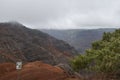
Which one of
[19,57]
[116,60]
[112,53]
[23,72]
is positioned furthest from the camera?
[19,57]

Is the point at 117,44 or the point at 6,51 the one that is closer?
the point at 117,44

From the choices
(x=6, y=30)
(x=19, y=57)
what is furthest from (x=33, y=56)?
(x=6, y=30)

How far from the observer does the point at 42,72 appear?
4050 cm

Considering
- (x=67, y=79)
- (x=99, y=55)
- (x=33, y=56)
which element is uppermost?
(x=99, y=55)

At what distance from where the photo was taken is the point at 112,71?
3756 centimetres

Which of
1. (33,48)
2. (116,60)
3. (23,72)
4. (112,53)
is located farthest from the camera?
(33,48)

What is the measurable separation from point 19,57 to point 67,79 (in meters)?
106

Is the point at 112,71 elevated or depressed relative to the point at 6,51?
elevated

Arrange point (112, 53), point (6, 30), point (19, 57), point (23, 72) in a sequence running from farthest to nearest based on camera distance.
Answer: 1. point (6, 30)
2. point (19, 57)
3. point (23, 72)
4. point (112, 53)

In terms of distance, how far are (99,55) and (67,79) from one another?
19.0ft

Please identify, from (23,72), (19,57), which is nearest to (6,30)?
(19,57)

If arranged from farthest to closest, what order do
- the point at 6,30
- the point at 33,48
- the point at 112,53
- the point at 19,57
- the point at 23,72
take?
the point at 6,30 < the point at 33,48 < the point at 19,57 < the point at 23,72 < the point at 112,53

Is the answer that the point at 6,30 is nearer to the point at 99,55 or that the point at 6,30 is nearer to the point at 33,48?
the point at 33,48

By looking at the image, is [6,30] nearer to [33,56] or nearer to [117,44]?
[33,56]
